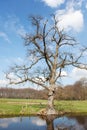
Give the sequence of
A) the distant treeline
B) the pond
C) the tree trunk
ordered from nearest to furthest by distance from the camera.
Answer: the pond
the tree trunk
the distant treeline

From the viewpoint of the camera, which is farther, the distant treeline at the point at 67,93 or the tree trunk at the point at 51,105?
the distant treeline at the point at 67,93

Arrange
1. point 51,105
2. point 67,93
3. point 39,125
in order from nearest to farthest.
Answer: point 39,125 < point 51,105 < point 67,93

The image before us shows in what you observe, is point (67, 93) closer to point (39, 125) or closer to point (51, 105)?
point (51, 105)

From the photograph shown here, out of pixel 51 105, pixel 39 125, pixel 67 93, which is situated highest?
pixel 67 93

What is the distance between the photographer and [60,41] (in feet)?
124

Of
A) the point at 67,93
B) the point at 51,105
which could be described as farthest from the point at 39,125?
the point at 67,93

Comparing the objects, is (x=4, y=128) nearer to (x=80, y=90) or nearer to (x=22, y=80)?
(x=22, y=80)

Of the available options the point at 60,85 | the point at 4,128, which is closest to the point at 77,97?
the point at 60,85

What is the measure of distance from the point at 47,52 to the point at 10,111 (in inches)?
397

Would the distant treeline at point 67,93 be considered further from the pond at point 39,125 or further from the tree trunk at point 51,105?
the pond at point 39,125

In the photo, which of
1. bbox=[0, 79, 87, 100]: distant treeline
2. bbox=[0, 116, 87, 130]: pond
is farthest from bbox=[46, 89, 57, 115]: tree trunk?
bbox=[0, 79, 87, 100]: distant treeline

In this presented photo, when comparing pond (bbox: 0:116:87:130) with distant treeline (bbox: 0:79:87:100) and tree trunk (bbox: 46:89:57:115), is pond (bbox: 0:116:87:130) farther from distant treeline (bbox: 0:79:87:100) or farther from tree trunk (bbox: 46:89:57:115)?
distant treeline (bbox: 0:79:87:100)

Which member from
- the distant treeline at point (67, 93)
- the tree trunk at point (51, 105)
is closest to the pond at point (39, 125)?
the tree trunk at point (51, 105)

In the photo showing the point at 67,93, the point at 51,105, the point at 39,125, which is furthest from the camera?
the point at 67,93
